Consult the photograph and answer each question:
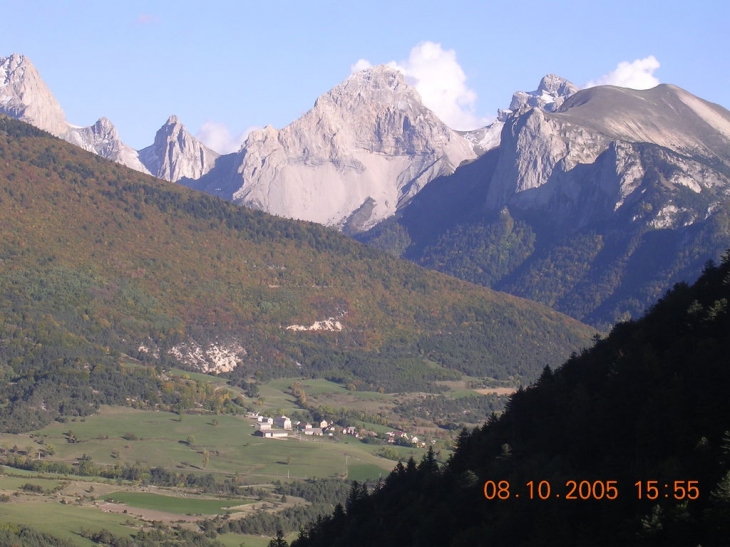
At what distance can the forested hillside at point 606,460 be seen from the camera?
39906mm

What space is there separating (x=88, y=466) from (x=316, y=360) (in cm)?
7704

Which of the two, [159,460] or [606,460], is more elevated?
[606,460]

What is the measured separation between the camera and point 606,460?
45844mm

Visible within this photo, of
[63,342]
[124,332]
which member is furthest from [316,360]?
[63,342]

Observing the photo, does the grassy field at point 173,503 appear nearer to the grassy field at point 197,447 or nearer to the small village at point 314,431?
the grassy field at point 197,447

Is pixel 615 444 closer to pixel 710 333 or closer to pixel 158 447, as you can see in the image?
pixel 710 333

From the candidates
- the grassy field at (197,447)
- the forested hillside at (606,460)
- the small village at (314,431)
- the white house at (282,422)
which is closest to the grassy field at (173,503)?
the grassy field at (197,447)

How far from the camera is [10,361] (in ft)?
507
